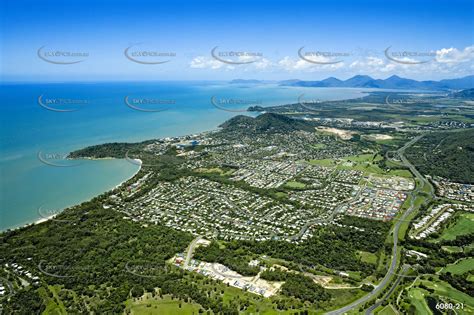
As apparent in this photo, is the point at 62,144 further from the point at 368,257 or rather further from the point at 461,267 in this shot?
the point at 461,267

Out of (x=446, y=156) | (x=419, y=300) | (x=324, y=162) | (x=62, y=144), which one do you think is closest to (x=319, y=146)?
(x=324, y=162)

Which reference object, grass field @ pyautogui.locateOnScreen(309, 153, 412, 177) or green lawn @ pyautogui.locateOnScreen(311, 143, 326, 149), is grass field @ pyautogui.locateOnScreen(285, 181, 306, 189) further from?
green lawn @ pyautogui.locateOnScreen(311, 143, 326, 149)

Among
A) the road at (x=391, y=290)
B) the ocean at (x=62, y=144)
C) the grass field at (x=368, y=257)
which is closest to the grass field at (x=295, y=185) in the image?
the grass field at (x=368, y=257)

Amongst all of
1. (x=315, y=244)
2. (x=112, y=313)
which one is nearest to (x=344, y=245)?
(x=315, y=244)

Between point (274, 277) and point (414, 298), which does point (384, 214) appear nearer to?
point (414, 298)

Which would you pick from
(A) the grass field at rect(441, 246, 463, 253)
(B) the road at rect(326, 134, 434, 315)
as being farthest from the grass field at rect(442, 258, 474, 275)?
(B) the road at rect(326, 134, 434, 315)

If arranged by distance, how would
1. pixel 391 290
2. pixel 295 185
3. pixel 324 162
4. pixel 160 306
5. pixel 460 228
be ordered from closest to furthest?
pixel 160 306
pixel 391 290
pixel 460 228
pixel 295 185
pixel 324 162

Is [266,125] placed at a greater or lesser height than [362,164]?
greater
